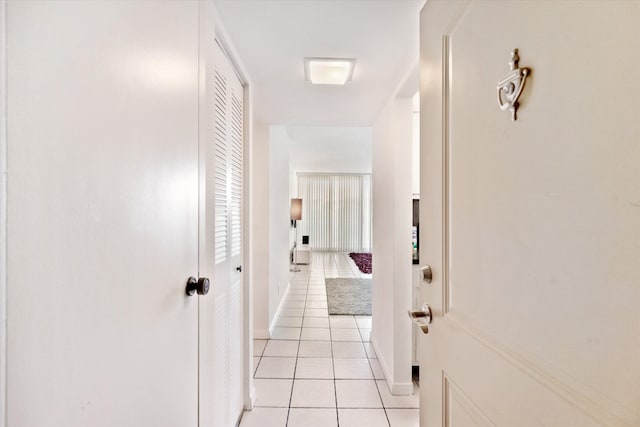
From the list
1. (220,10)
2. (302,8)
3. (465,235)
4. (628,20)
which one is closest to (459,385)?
(465,235)

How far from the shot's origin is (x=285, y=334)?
3.34 m

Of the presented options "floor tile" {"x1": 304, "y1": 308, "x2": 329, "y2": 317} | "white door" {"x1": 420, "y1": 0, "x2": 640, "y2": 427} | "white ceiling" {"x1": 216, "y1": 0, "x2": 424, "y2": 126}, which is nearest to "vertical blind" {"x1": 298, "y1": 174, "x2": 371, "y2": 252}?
"floor tile" {"x1": 304, "y1": 308, "x2": 329, "y2": 317}

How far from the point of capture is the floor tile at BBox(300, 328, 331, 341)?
3.24 meters

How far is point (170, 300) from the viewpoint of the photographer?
885 mm

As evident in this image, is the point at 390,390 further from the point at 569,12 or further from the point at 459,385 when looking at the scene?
the point at 569,12

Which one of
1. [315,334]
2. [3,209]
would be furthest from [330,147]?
[3,209]

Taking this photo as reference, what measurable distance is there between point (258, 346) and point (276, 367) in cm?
48

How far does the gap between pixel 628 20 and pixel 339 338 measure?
10.7 ft

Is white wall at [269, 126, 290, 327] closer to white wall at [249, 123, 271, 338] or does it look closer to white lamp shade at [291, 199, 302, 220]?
white wall at [249, 123, 271, 338]

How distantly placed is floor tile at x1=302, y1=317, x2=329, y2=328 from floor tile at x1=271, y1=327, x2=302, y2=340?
7.0 inches

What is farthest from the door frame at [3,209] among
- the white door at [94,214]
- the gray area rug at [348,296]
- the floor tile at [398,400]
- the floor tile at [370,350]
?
the gray area rug at [348,296]

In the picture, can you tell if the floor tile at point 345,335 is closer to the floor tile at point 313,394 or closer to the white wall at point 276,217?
the white wall at point 276,217

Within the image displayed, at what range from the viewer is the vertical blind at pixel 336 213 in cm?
1012

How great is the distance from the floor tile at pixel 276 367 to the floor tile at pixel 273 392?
85mm
